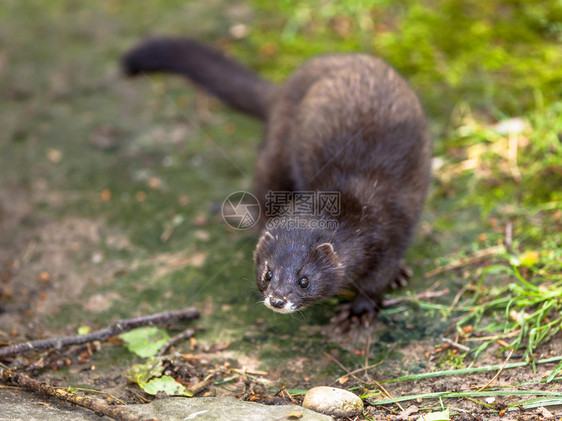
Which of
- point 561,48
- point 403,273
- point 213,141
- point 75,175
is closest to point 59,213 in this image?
point 75,175

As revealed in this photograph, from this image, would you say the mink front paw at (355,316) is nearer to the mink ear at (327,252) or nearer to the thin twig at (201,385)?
the mink ear at (327,252)

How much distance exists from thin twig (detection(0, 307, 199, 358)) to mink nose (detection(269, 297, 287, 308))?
0.73 m

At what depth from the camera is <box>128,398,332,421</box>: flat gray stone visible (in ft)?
9.21

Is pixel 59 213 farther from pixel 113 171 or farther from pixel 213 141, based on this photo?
pixel 213 141

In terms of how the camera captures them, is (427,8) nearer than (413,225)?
No

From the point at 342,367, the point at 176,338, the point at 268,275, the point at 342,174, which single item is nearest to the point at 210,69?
the point at 342,174

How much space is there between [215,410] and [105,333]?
114 centimetres

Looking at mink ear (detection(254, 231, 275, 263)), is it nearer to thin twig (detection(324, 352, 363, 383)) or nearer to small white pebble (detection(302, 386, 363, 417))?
thin twig (detection(324, 352, 363, 383))

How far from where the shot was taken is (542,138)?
5.09 m

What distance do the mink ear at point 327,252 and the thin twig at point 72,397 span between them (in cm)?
155

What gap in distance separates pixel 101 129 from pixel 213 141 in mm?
1189

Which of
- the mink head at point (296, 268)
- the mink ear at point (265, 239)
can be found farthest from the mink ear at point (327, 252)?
the mink ear at point (265, 239)

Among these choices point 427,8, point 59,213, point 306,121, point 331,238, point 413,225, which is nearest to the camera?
point 331,238

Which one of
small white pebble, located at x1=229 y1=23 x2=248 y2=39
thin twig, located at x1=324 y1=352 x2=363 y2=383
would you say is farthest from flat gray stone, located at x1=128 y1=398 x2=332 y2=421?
small white pebble, located at x1=229 y1=23 x2=248 y2=39
